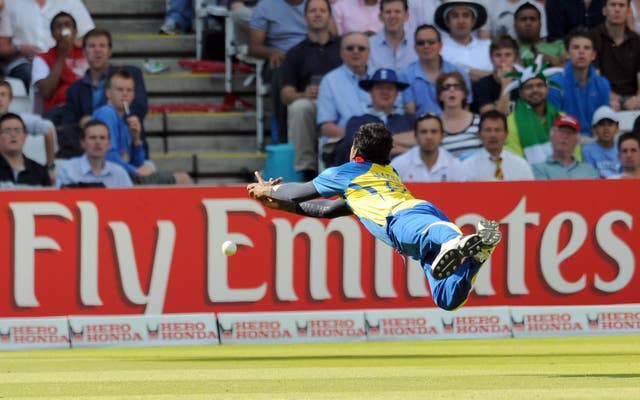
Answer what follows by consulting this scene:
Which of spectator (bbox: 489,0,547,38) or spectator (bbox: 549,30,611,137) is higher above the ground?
spectator (bbox: 489,0,547,38)

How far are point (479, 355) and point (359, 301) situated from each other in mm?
2225

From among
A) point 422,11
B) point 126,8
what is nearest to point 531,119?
point 422,11

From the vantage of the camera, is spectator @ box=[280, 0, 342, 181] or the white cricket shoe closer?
the white cricket shoe

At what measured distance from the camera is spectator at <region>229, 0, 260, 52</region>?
54.6 feet

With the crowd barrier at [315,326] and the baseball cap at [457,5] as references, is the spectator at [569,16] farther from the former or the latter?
the crowd barrier at [315,326]

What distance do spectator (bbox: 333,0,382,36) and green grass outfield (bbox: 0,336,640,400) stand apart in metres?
5.14

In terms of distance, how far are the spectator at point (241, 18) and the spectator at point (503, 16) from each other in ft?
9.57

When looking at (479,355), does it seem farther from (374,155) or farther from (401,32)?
(401,32)

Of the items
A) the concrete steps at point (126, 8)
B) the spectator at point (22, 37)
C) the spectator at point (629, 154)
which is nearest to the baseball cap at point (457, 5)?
the spectator at point (629, 154)

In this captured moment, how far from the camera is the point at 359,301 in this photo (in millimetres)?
Answer: 13055

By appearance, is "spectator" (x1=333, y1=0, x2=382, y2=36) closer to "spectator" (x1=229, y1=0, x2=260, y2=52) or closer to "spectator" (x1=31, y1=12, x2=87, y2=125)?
"spectator" (x1=229, y1=0, x2=260, y2=52)

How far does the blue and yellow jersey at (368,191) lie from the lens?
A: 934cm

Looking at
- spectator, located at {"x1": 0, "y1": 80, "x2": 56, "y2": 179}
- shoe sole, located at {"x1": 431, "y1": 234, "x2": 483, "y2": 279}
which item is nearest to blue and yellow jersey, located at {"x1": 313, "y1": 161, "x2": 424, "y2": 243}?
shoe sole, located at {"x1": 431, "y1": 234, "x2": 483, "y2": 279}

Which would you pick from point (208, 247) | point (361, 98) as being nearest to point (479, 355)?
point (208, 247)
